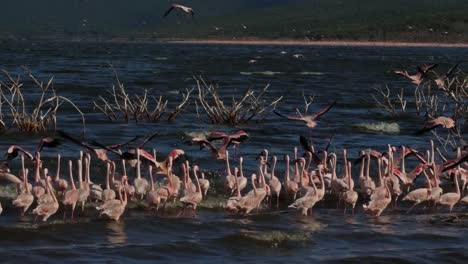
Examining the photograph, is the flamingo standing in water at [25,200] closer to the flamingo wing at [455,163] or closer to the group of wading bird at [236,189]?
the group of wading bird at [236,189]

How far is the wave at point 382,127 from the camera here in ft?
101

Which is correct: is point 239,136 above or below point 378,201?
above

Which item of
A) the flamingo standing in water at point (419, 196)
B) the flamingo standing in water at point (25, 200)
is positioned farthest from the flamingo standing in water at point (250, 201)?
the flamingo standing in water at point (25, 200)

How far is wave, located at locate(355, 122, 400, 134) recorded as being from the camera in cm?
3088

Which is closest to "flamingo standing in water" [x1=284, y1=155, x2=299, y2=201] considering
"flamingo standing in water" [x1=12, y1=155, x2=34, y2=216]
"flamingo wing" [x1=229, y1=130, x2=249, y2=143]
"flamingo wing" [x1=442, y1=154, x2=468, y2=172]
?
"flamingo wing" [x1=229, y1=130, x2=249, y2=143]

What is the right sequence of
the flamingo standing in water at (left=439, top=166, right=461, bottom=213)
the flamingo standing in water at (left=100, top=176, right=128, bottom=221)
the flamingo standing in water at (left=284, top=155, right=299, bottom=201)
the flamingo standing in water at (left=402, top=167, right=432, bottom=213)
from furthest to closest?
the flamingo standing in water at (left=284, top=155, right=299, bottom=201), the flamingo standing in water at (left=402, top=167, right=432, bottom=213), the flamingo standing in water at (left=439, top=166, right=461, bottom=213), the flamingo standing in water at (left=100, top=176, right=128, bottom=221)

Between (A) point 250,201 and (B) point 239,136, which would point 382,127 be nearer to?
(B) point 239,136

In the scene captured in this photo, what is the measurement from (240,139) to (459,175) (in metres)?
3.90

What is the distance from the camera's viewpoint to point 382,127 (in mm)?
31453

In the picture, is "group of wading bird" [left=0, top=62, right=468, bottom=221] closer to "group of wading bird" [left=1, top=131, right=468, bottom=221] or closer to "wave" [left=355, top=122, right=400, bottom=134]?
"group of wading bird" [left=1, top=131, right=468, bottom=221]

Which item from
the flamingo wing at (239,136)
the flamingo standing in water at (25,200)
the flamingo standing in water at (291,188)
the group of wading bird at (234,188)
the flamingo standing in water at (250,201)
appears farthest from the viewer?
the flamingo wing at (239,136)

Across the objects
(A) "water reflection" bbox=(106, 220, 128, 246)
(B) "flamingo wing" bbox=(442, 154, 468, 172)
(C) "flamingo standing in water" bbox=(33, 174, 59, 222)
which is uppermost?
(B) "flamingo wing" bbox=(442, 154, 468, 172)

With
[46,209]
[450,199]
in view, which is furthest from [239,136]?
[46,209]

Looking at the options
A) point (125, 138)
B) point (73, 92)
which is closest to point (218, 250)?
point (125, 138)
